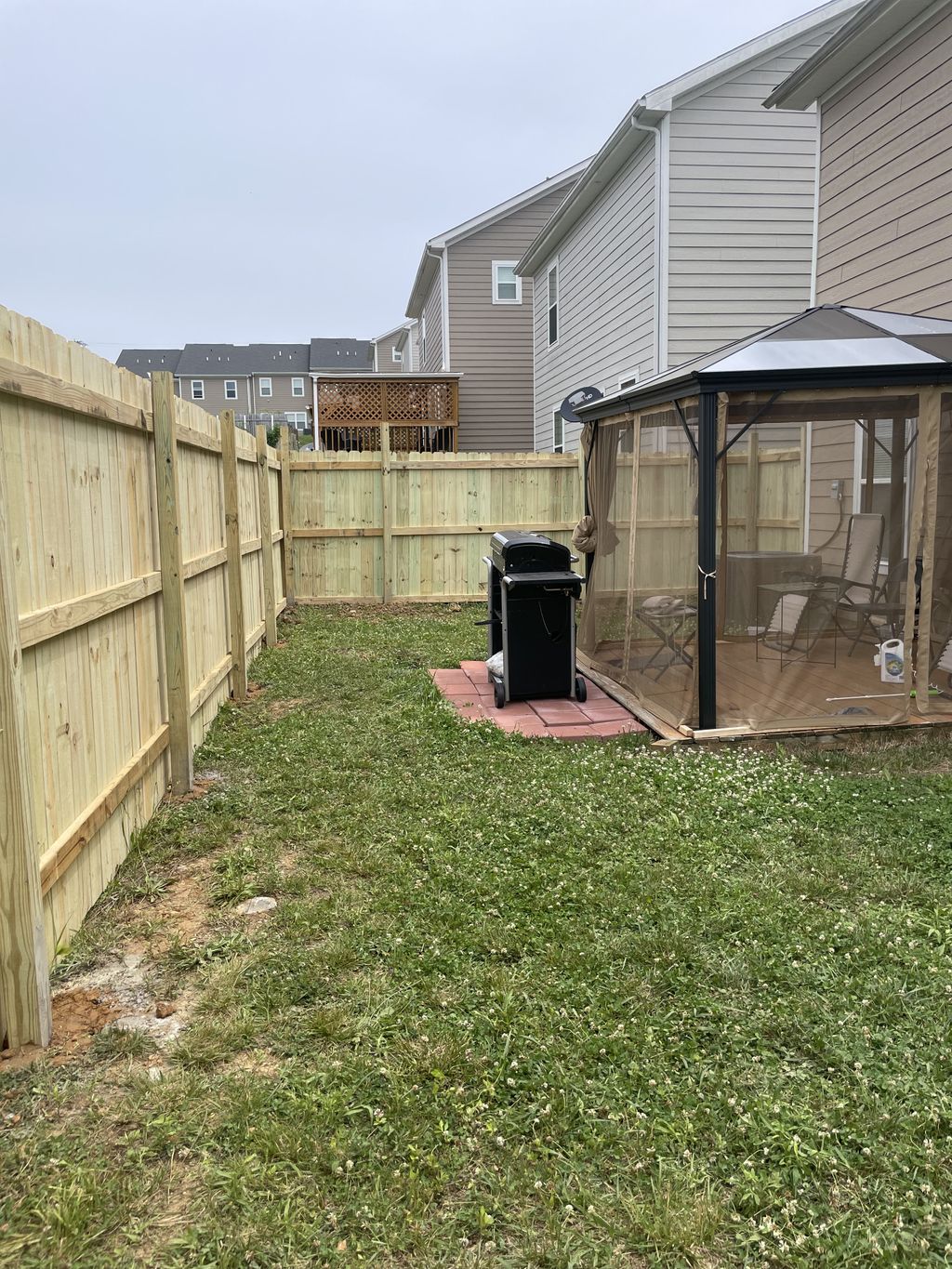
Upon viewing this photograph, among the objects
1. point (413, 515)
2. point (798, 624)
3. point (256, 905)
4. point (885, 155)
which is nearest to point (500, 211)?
point (413, 515)

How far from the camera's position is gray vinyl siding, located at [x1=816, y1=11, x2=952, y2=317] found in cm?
655

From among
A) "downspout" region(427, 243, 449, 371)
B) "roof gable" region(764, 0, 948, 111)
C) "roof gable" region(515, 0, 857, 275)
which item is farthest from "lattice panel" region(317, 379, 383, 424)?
"roof gable" region(764, 0, 948, 111)

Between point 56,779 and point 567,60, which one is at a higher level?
point 567,60

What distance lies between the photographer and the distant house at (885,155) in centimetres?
656

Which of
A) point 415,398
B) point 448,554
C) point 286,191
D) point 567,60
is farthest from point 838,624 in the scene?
point 286,191

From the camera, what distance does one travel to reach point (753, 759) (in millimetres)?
5098

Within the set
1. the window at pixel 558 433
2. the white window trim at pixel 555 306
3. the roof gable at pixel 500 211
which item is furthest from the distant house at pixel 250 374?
the window at pixel 558 433

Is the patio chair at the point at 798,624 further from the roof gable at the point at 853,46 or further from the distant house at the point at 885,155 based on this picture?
the roof gable at the point at 853,46

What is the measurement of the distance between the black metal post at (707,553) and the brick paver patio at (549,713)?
596 mm

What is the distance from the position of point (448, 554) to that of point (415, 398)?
7.15 m

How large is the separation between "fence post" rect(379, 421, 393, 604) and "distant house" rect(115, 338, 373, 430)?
4377 cm

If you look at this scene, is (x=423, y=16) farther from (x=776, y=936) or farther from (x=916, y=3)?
(x=776, y=936)

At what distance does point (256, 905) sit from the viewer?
11.4 ft

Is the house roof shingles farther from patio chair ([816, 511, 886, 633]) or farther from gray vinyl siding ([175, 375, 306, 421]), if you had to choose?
patio chair ([816, 511, 886, 633])
